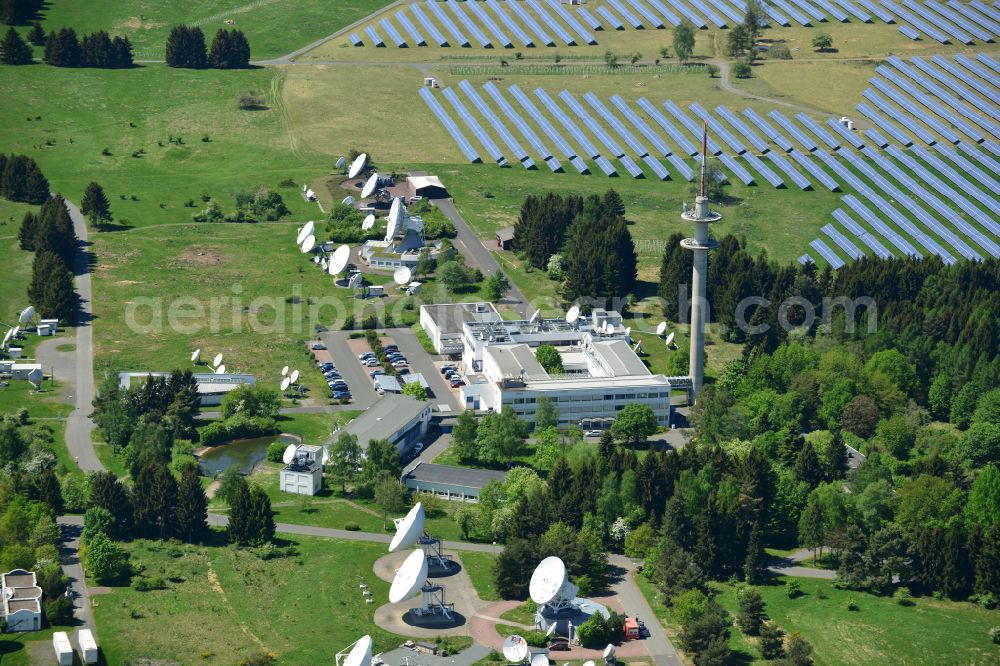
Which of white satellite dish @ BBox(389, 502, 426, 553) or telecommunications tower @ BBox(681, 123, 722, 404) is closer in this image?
white satellite dish @ BBox(389, 502, 426, 553)

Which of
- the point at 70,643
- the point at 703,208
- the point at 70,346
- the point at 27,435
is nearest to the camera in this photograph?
the point at 70,643

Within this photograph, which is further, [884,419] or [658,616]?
[884,419]

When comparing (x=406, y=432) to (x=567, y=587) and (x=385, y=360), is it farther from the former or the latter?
(x=567, y=587)

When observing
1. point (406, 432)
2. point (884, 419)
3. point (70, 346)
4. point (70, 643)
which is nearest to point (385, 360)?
point (406, 432)

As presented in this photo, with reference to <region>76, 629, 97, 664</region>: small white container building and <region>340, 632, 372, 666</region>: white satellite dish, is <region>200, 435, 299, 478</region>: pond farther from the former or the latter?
<region>340, 632, 372, 666</region>: white satellite dish

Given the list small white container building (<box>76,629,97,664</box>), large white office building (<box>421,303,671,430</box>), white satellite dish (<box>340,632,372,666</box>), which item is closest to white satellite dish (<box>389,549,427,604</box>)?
white satellite dish (<box>340,632,372,666</box>)

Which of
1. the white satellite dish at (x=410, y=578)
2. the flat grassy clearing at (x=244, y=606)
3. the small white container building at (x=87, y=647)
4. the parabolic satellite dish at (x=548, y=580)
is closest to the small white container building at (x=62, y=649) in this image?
the small white container building at (x=87, y=647)

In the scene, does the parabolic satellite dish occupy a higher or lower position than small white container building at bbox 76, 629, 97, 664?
higher
